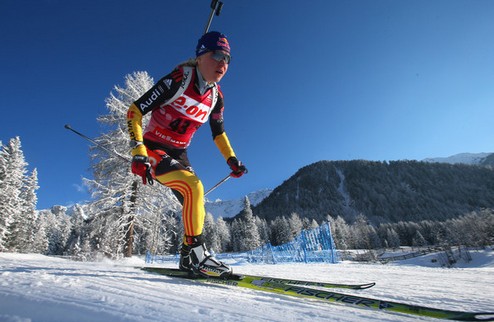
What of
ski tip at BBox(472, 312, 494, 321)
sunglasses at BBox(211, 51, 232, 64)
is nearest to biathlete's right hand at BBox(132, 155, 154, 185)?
sunglasses at BBox(211, 51, 232, 64)

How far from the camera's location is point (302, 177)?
18212cm

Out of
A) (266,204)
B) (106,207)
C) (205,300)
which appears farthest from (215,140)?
(266,204)

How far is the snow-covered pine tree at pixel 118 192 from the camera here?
11.9 m

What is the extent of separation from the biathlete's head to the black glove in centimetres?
113

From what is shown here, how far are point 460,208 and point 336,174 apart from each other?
231 ft

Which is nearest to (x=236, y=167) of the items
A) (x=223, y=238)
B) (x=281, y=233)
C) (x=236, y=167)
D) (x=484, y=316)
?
(x=236, y=167)

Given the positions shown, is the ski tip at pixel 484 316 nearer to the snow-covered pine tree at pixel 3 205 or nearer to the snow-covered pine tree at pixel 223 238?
the snow-covered pine tree at pixel 3 205

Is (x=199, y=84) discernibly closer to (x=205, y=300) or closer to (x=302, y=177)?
(x=205, y=300)

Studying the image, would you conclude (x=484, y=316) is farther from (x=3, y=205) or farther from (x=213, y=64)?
(x=3, y=205)

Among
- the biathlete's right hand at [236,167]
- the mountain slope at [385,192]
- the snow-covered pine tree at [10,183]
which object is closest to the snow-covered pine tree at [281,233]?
the snow-covered pine tree at [10,183]

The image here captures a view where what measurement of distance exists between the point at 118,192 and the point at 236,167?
11.0 metres

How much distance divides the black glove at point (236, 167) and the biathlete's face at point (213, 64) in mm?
1127

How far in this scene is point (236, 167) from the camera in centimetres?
354

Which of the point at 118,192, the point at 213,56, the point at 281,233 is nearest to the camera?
the point at 213,56
